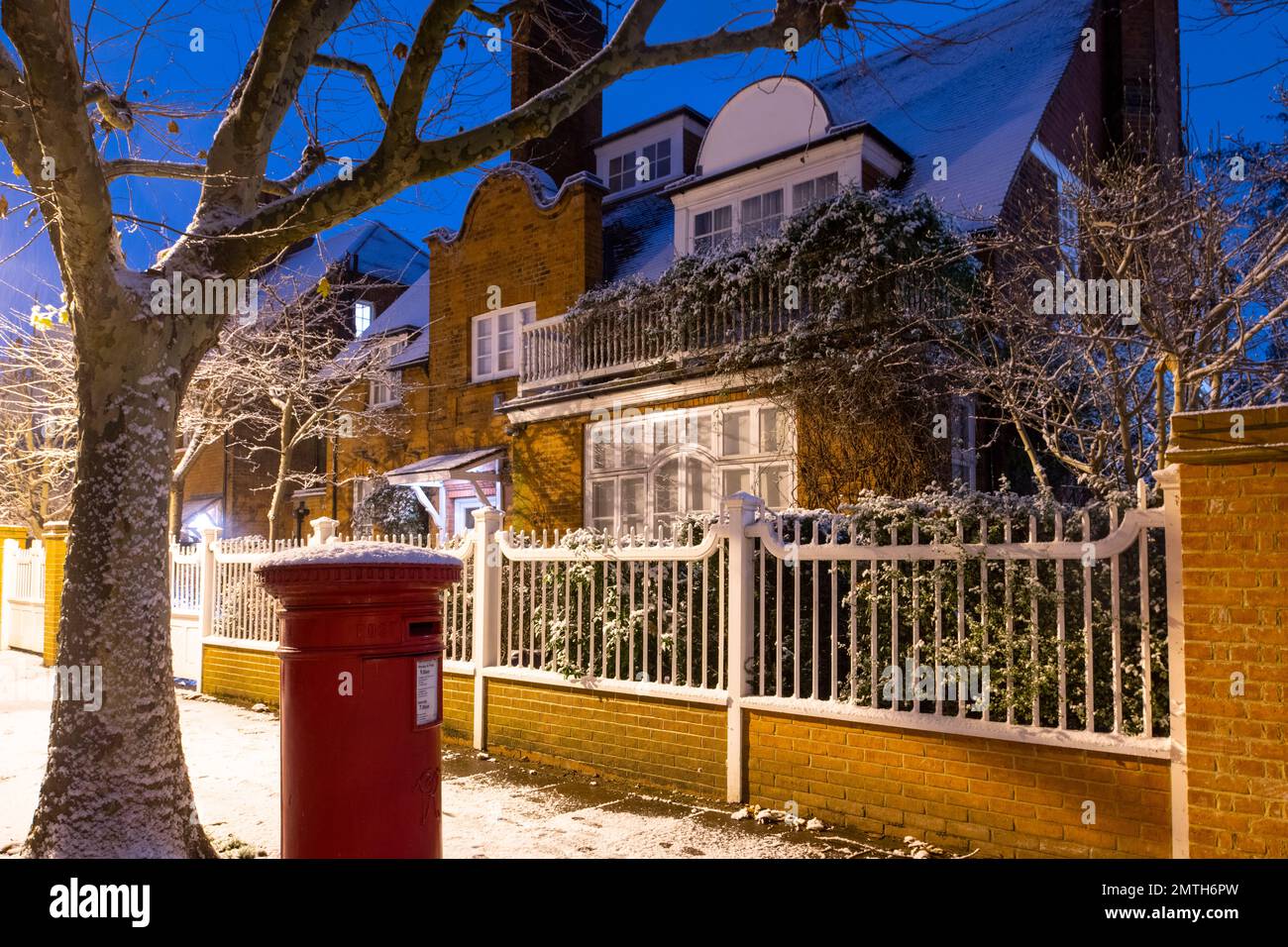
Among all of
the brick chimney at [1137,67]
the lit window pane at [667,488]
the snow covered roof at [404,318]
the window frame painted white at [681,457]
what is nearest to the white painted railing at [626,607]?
the window frame painted white at [681,457]

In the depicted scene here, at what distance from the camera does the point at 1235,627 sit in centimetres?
426

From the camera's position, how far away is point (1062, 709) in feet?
16.2

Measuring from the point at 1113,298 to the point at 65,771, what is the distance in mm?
7397

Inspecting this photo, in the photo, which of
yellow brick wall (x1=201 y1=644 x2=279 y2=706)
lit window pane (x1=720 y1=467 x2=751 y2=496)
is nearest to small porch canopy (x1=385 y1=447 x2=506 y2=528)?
lit window pane (x1=720 y1=467 x2=751 y2=496)

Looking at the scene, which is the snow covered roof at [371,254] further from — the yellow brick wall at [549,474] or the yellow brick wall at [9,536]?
the yellow brick wall at [549,474]

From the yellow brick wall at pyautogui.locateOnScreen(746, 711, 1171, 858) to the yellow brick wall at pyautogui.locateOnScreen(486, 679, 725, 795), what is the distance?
1.34ft

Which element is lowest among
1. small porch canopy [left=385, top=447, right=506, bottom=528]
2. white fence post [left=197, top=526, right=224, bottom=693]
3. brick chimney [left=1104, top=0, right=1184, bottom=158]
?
white fence post [left=197, top=526, right=224, bottom=693]

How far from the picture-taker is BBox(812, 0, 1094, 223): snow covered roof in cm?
1216

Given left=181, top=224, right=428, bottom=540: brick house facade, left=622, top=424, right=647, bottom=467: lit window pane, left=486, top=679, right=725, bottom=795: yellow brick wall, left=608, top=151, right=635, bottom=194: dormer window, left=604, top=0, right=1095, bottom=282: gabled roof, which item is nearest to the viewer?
left=486, top=679, right=725, bottom=795: yellow brick wall

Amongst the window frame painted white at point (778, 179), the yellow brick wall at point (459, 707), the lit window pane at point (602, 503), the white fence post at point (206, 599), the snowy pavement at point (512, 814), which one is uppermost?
the window frame painted white at point (778, 179)

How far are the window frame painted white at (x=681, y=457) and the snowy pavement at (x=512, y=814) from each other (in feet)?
13.3

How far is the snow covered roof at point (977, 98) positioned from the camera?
12164 millimetres

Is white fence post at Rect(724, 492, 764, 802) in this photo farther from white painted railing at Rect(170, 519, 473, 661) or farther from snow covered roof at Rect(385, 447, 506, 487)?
snow covered roof at Rect(385, 447, 506, 487)
